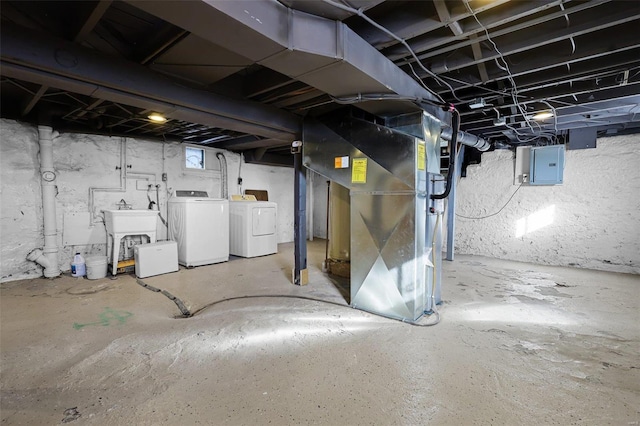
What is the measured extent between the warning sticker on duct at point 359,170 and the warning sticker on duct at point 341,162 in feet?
0.27

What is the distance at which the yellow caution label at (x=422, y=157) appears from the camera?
2499 millimetres

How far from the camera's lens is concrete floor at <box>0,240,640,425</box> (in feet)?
4.87

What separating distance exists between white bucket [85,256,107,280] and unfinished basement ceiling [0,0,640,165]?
1897mm

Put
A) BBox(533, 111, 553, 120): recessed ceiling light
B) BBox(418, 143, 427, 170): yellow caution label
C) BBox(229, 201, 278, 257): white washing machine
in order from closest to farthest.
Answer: BBox(418, 143, 427, 170): yellow caution label, BBox(533, 111, 553, 120): recessed ceiling light, BBox(229, 201, 278, 257): white washing machine

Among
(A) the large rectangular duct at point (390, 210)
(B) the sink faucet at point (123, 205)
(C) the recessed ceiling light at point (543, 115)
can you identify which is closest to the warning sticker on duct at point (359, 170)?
(A) the large rectangular duct at point (390, 210)

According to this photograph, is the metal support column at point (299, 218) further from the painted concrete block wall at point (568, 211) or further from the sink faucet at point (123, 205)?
the painted concrete block wall at point (568, 211)

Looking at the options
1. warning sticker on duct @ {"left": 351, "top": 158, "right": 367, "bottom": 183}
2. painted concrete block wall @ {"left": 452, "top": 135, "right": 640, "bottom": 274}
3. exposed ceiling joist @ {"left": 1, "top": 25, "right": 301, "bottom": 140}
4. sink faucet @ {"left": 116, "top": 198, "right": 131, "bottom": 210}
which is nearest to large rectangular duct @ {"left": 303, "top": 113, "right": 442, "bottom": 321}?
warning sticker on duct @ {"left": 351, "top": 158, "right": 367, "bottom": 183}

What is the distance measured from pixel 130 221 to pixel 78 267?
2.82 ft

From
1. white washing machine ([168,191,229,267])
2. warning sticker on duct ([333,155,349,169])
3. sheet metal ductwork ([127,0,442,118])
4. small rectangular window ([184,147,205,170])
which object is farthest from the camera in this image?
small rectangular window ([184,147,205,170])

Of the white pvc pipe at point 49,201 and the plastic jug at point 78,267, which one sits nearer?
the white pvc pipe at point 49,201

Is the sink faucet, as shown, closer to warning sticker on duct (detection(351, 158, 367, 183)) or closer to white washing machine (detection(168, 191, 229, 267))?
white washing machine (detection(168, 191, 229, 267))

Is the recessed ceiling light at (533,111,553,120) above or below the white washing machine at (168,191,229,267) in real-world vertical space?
above

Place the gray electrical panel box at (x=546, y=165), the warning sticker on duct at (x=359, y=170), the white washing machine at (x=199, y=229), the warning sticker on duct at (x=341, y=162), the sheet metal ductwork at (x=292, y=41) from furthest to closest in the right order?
the gray electrical panel box at (x=546, y=165)
the white washing machine at (x=199, y=229)
the warning sticker on duct at (x=341, y=162)
the warning sticker on duct at (x=359, y=170)
the sheet metal ductwork at (x=292, y=41)

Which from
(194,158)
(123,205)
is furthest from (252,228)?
(123,205)
